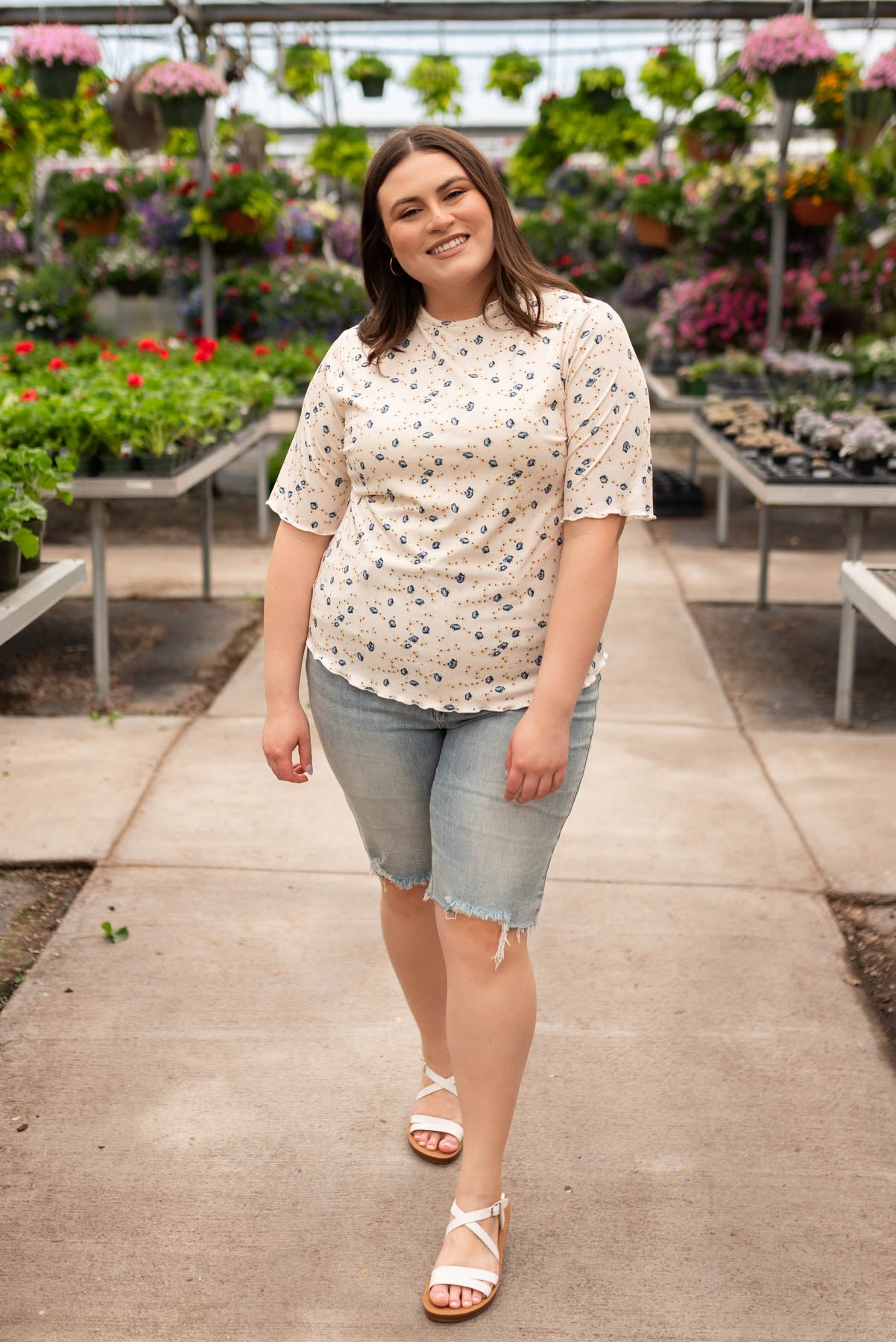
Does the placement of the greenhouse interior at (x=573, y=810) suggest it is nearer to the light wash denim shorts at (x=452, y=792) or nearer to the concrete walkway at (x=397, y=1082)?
the concrete walkway at (x=397, y=1082)

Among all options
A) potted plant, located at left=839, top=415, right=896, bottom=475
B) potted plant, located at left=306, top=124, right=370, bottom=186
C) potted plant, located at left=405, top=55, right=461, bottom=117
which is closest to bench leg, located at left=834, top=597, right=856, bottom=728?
potted plant, located at left=839, top=415, right=896, bottom=475

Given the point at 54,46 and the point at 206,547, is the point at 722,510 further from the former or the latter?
the point at 54,46

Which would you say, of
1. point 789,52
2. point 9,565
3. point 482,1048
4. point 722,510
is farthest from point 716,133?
point 482,1048

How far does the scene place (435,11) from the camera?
305 inches

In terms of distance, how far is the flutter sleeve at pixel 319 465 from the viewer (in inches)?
75.1

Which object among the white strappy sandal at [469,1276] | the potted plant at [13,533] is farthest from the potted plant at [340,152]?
the white strappy sandal at [469,1276]

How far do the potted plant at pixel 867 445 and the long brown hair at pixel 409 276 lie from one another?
3227 millimetres

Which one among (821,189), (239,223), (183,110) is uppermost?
(183,110)

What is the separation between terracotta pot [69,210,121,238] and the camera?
9.50 metres

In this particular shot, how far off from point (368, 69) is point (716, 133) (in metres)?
2.33

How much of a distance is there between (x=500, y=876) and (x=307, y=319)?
30.2 feet

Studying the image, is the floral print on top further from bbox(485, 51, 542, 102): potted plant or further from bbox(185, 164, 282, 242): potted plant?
bbox(485, 51, 542, 102): potted plant

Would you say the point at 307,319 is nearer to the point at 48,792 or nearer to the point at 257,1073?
the point at 48,792

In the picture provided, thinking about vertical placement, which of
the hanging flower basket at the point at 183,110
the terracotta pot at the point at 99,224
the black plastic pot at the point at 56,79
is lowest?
the terracotta pot at the point at 99,224
